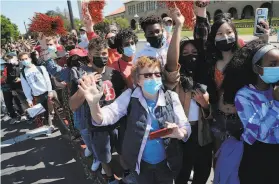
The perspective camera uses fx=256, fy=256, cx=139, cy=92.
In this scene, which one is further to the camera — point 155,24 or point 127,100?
point 155,24

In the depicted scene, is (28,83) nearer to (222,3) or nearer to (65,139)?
(65,139)

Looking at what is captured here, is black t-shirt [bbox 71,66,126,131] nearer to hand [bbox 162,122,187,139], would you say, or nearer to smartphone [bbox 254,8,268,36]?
hand [bbox 162,122,187,139]

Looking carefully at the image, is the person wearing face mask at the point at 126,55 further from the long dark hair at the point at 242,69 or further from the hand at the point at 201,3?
the long dark hair at the point at 242,69

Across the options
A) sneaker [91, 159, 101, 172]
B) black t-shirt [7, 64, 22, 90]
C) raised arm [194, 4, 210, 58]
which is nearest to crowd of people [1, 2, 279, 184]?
raised arm [194, 4, 210, 58]

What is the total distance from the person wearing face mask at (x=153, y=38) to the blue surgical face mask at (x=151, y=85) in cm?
75

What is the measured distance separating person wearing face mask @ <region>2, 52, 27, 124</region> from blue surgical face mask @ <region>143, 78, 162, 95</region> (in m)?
5.37

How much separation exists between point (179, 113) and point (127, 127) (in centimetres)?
44

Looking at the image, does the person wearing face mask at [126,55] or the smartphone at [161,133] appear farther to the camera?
the person wearing face mask at [126,55]

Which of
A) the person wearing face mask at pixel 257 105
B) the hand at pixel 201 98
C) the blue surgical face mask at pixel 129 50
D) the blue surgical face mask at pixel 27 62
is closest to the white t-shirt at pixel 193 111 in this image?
the hand at pixel 201 98

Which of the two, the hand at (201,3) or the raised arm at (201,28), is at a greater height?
the hand at (201,3)

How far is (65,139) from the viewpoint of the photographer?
516 centimetres

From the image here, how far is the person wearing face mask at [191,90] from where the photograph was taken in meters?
2.22

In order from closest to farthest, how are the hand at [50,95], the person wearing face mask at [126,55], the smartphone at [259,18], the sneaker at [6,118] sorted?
the smartphone at [259,18]
the person wearing face mask at [126,55]
the hand at [50,95]
the sneaker at [6,118]

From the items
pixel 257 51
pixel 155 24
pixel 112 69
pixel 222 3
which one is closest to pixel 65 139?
pixel 112 69
